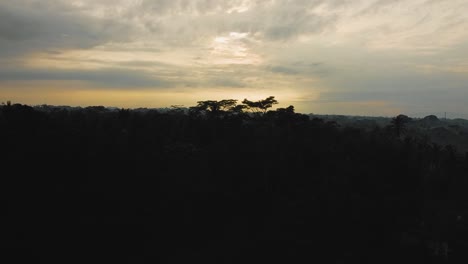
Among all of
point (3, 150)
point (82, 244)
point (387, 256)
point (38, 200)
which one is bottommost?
point (387, 256)

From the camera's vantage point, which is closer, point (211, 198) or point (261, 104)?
point (211, 198)

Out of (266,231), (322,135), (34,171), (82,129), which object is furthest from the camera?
(322,135)

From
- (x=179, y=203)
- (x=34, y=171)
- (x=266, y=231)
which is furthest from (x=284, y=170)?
(x=34, y=171)

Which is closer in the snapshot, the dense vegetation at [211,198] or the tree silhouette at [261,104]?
the dense vegetation at [211,198]

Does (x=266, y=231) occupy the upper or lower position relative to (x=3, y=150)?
lower

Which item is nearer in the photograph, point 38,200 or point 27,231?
point 27,231

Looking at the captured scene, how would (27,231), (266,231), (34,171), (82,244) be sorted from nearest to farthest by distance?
1. (27,231)
2. (82,244)
3. (34,171)
4. (266,231)

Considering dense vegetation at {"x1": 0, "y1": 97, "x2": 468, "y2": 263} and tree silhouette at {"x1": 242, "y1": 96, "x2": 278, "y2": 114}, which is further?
tree silhouette at {"x1": 242, "y1": 96, "x2": 278, "y2": 114}

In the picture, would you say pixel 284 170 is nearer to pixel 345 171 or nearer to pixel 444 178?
pixel 345 171
